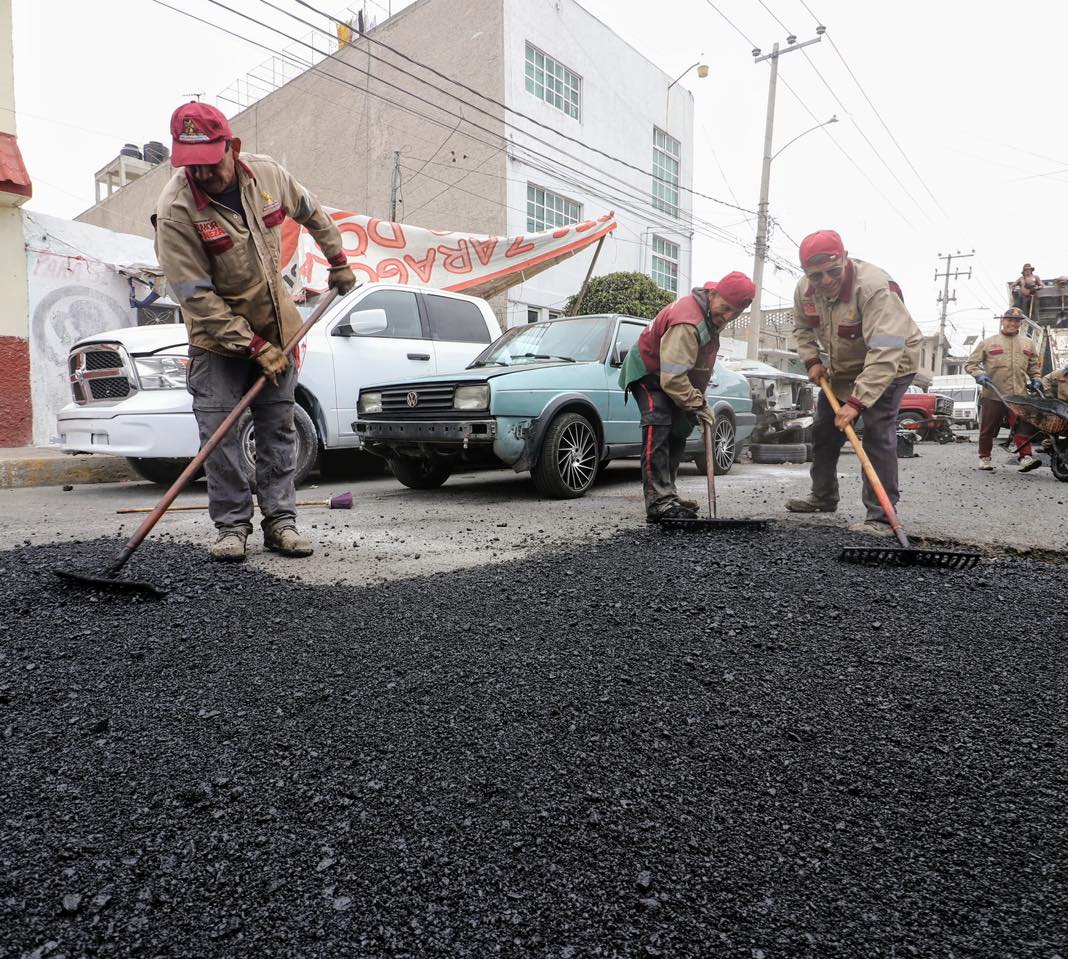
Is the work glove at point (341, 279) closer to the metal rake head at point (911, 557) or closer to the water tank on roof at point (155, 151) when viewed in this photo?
the metal rake head at point (911, 557)

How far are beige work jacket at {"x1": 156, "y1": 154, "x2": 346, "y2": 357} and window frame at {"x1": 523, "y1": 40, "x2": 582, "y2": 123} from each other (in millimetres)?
15438

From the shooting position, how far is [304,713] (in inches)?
72.5

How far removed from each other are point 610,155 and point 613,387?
15.4 m

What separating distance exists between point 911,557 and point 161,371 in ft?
17.6

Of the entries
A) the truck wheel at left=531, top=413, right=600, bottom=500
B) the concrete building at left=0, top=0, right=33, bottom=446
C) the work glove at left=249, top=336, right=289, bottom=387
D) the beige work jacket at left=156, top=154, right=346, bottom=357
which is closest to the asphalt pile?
the work glove at left=249, top=336, right=289, bottom=387

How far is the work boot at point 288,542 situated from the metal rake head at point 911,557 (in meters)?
2.49

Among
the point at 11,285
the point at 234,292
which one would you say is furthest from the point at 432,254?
the point at 234,292

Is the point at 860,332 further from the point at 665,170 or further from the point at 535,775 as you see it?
the point at 665,170

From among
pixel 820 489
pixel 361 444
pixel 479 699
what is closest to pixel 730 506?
pixel 820 489

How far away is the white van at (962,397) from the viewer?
A: 24.8 meters

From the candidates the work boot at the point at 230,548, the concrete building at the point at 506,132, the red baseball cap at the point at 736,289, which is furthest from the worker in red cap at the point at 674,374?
the concrete building at the point at 506,132

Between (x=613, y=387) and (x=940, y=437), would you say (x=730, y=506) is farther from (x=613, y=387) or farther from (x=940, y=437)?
(x=940, y=437)

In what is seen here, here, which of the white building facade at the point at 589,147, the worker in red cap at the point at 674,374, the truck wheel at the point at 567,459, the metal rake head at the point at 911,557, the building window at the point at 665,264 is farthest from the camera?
the building window at the point at 665,264

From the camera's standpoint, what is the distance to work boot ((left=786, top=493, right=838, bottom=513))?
5016 mm
